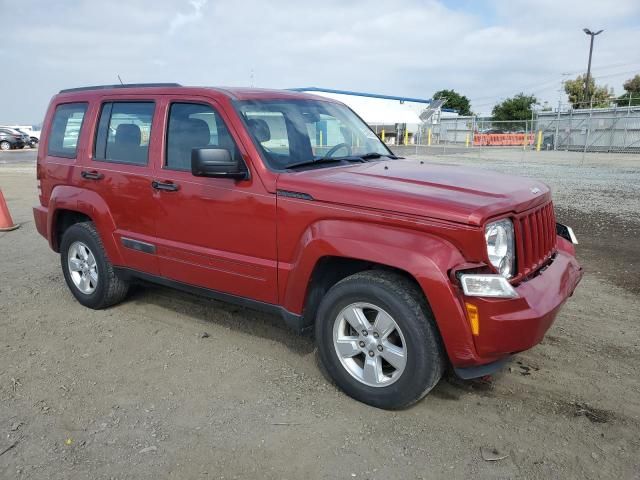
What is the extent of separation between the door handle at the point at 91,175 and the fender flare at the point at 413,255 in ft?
7.29

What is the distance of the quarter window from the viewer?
153 inches

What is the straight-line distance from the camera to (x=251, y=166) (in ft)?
11.9

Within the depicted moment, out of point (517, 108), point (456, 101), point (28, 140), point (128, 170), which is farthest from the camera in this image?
point (456, 101)

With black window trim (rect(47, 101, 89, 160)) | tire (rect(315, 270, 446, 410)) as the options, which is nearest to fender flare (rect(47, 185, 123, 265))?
black window trim (rect(47, 101, 89, 160))

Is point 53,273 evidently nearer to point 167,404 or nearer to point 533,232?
point 167,404

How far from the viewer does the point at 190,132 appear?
13.4 ft

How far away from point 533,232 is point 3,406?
11.4 ft

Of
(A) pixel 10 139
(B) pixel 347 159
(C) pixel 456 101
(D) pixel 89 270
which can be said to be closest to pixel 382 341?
(B) pixel 347 159

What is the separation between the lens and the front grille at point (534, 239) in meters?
3.10

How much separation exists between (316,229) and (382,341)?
78 centimetres

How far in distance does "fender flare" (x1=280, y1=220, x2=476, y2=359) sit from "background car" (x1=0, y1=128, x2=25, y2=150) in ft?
130

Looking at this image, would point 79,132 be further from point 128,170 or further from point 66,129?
point 128,170

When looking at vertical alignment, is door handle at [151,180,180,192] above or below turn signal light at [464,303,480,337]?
above

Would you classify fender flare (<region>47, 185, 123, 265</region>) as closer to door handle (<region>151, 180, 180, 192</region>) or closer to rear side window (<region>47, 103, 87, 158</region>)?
rear side window (<region>47, 103, 87, 158</region>)
